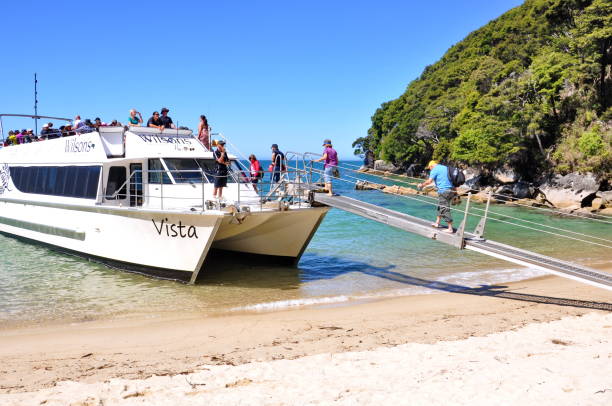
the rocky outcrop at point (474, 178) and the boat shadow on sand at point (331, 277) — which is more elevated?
the rocky outcrop at point (474, 178)

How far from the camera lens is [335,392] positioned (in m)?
4.72

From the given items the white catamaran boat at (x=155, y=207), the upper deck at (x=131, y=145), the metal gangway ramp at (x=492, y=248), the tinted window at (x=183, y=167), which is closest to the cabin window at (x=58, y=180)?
the white catamaran boat at (x=155, y=207)

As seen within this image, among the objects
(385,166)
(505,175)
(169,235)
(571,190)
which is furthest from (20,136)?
(385,166)

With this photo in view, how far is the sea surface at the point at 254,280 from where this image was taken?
8953mm

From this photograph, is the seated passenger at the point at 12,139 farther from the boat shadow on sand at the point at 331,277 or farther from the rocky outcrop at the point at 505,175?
the rocky outcrop at the point at 505,175

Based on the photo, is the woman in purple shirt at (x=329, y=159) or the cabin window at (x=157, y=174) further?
the cabin window at (x=157, y=174)

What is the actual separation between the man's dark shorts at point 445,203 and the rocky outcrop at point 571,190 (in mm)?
24185

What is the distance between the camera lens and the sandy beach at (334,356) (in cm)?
471

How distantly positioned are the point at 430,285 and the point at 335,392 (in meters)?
6.73

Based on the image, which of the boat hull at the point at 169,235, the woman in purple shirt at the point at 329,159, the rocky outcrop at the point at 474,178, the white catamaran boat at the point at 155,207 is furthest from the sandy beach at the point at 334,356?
the rocky outcrop at the point at 474,178

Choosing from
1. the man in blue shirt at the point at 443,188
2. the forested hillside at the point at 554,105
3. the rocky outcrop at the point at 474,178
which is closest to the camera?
the man in blue shirt at the point at 443,188

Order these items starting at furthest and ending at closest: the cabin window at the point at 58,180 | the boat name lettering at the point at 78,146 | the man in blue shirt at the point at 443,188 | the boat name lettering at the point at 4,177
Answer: the boat name lettering at the point at 4,177
the boat name lettering at the point at 78,146
the cabin window at the point at 58,180
the man in blue shirt at the point at 443,188

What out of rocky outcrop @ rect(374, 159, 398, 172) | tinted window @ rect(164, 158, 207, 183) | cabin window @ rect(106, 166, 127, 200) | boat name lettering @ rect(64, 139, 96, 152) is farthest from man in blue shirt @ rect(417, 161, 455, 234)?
rocky outcrop @ rect(374, 159, 398, 172)

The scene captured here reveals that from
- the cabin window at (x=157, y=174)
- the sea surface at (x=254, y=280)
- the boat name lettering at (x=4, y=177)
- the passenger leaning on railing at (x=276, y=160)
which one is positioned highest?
the passenger leaning on railing at (x=276, y=160)
